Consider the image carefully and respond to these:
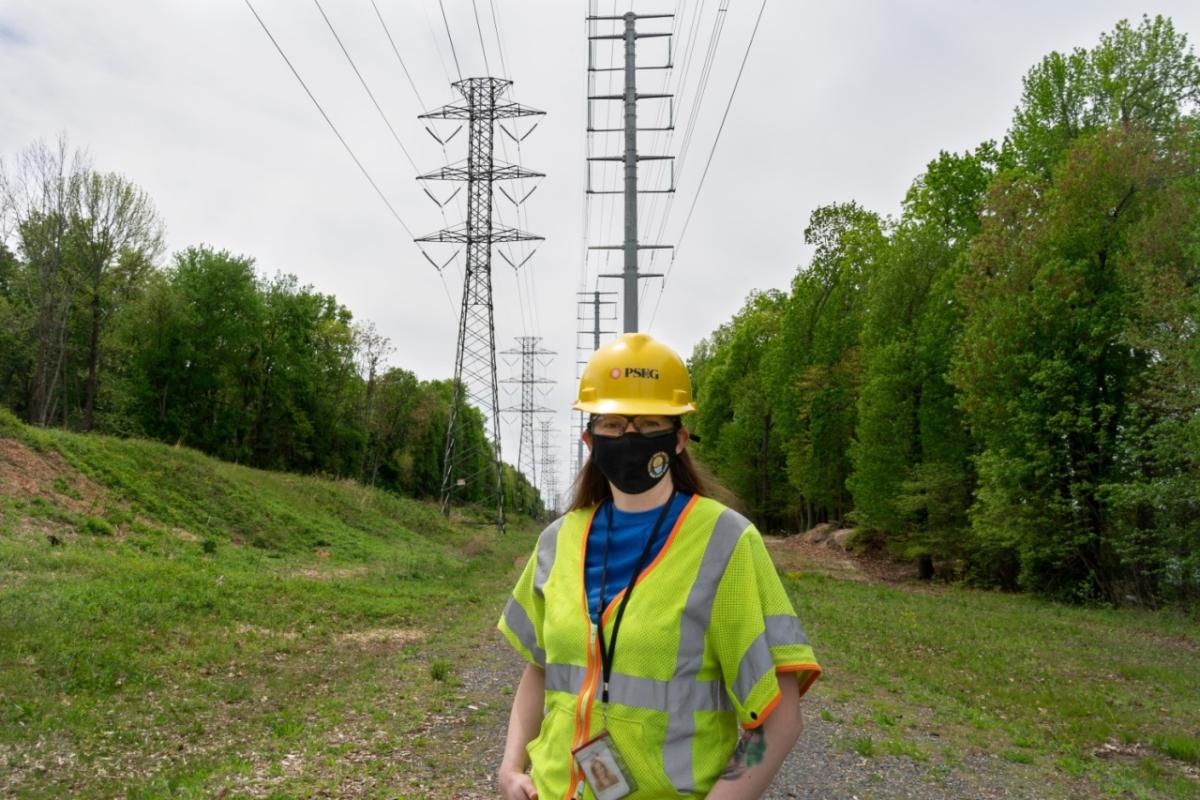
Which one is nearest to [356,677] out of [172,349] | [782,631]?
[782,631]

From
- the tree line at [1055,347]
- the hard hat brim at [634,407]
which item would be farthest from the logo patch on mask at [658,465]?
the tree line at [1055,347]

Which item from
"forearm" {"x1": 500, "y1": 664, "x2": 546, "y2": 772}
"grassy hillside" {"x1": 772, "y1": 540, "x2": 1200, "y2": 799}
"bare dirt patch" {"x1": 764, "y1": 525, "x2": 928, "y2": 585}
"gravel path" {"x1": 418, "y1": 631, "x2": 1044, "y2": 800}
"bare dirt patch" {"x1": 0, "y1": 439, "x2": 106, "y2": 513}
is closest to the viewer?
"forearm" {"x1": 500, "y1": 664, "x2": 546, "y2": 772}

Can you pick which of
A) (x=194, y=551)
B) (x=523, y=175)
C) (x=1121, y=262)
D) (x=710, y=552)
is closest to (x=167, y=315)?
(x=523, y=175)

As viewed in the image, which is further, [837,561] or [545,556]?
[837,561]

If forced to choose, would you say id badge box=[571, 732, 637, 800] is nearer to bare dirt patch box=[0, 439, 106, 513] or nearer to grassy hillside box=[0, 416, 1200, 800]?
grassy hillside box=[0, 416, 1200, 800]

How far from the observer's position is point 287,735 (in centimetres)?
836

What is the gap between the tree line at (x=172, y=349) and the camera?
1524 inches

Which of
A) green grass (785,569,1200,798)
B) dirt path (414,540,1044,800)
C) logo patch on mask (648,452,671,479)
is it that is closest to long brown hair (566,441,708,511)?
logo patch on mask (648,452,671,479)

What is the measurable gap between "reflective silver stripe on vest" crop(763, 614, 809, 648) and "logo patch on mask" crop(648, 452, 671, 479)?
0.56 meters

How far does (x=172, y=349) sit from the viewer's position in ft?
166

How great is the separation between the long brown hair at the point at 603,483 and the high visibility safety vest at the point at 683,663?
12.1 inches

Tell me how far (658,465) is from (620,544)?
0.27 m

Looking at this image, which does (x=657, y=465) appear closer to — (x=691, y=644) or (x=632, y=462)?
(x=632, y=462)

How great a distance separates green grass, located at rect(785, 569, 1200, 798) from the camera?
8391mm
